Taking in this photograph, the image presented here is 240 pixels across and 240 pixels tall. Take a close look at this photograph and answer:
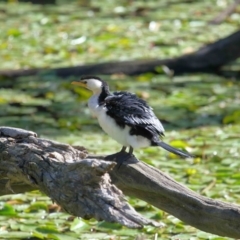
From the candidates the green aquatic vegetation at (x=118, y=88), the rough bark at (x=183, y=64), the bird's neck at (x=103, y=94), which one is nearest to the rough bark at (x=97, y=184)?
the bird's neck at (x=103, y=94)

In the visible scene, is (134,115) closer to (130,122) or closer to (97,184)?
(130,122)

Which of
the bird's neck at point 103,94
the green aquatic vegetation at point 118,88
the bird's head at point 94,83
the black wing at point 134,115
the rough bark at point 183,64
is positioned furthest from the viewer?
the rough bark at point 183,64

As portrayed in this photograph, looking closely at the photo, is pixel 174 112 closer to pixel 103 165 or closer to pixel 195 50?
pixel 195 50

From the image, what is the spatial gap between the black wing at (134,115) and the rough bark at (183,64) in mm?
3825

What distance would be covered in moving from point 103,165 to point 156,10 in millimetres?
7772

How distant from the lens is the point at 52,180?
135 inches

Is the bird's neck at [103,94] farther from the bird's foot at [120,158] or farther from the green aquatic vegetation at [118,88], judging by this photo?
the green aquatic vegetation at [118,88]

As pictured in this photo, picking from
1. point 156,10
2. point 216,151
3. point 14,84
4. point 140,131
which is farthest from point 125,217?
point 156,10

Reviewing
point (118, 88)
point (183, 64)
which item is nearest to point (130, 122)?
point (118, 88)

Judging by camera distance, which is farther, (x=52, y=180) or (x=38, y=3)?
(x=38, y=3)

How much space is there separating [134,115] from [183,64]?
419 cm

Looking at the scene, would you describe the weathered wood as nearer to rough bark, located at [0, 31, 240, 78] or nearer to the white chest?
the white chest

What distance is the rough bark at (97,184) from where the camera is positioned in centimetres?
322

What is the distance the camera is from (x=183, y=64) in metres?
8.09
